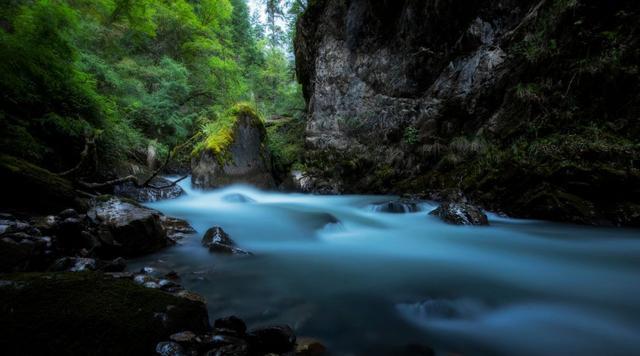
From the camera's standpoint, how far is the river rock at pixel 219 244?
168 inches

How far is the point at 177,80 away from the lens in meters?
12.2

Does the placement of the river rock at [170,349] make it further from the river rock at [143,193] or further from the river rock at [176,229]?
the river rock at [143,193]

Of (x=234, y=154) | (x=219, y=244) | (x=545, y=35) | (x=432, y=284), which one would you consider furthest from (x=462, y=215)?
(x=234, y=154)

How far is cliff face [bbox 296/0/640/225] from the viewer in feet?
19.7

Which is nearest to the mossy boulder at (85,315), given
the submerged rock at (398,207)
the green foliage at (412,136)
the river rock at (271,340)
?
the river rock at (271,340)

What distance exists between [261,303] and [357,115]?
1013cm

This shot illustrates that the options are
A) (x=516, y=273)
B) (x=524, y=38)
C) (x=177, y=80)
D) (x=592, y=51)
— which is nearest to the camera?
(x=516, y=273)

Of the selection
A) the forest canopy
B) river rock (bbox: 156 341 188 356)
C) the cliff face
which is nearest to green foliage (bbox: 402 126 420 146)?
the cliff face

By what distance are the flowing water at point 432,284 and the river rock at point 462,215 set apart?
221 mm

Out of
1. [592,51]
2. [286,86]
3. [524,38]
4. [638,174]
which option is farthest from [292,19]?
[638,174]

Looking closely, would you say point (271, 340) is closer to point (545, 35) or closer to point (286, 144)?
point (545, 35)

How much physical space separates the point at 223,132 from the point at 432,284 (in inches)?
336

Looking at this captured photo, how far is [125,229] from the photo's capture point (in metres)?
3.89

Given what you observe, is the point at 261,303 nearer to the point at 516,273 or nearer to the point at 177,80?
the point at 516,273
